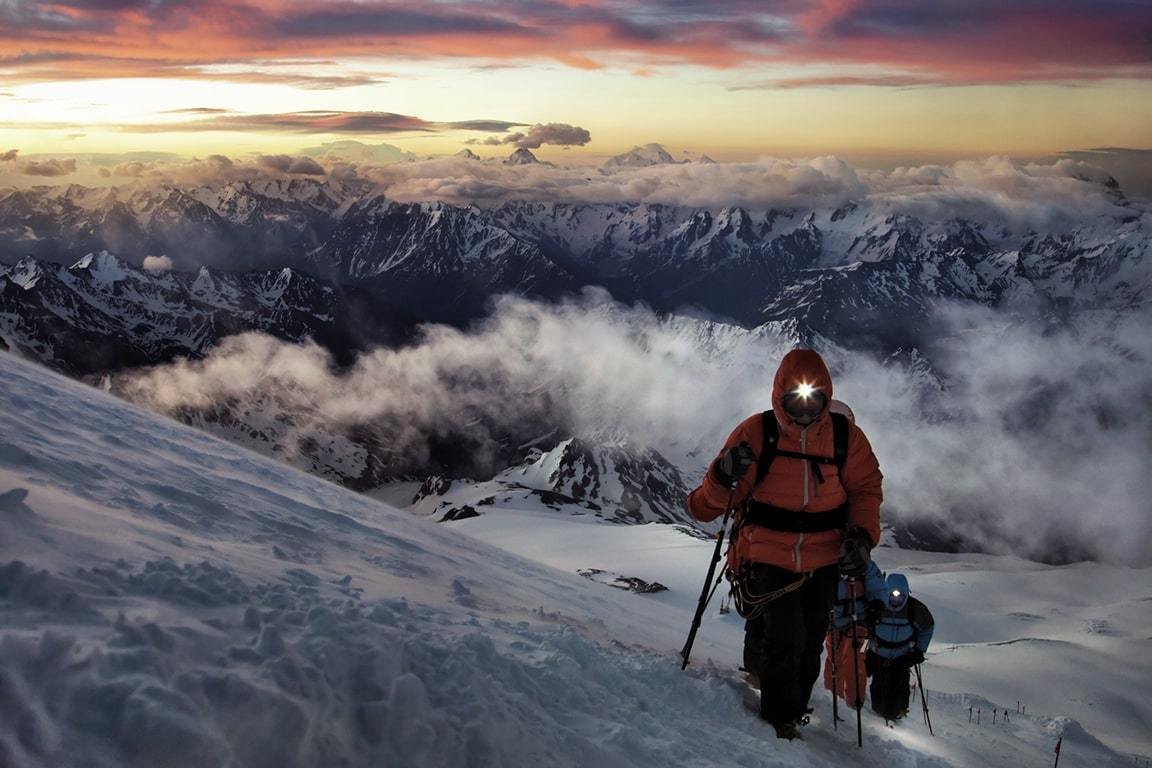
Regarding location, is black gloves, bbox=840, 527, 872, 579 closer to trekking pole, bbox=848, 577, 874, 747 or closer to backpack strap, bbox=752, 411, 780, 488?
trekking pole, bbox=848, 577, 874, 747

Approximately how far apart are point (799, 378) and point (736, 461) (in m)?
0.97

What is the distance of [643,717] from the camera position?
629 centimetres

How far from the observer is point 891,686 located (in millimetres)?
9328

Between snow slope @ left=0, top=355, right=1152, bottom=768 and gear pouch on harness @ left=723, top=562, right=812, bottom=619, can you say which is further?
gear pouch on harness @ left=723, top=562, right=812, bottom=619

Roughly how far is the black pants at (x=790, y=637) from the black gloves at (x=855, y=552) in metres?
0.24

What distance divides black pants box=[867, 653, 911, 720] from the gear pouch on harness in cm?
293

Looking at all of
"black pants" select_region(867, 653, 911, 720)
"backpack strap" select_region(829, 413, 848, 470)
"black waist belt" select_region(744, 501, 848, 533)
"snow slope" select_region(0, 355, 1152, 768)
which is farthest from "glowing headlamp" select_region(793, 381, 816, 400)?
"black pants" select_region(867, 653, 911, 720)

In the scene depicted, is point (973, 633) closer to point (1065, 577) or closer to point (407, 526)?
point (1065, 577)

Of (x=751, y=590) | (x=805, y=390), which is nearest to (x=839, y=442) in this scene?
(x=805, y=390)

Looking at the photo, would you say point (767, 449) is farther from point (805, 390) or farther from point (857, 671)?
point (857, 671)

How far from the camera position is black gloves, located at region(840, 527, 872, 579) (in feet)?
22.8

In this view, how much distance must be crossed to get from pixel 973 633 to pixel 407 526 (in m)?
86.2

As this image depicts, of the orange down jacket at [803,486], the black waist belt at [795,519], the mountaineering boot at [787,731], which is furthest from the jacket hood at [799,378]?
the mountaineering boot at [787,731]

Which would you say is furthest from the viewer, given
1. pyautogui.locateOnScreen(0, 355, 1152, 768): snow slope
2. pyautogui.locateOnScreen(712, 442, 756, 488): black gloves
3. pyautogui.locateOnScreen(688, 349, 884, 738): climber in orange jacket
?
pyautogui.locateOnScreen(688, 349, 884, 738): climber in orange jacket
